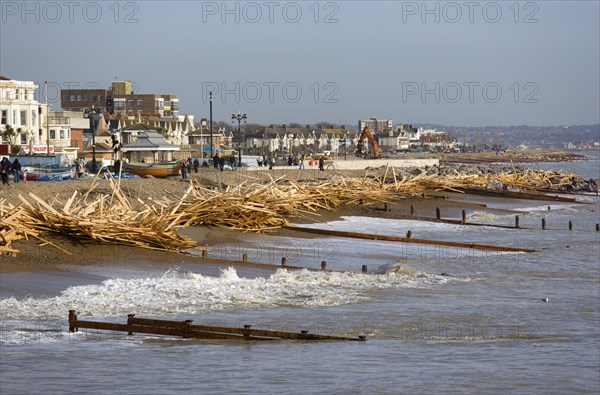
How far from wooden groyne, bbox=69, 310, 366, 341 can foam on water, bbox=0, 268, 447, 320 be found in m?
1.01

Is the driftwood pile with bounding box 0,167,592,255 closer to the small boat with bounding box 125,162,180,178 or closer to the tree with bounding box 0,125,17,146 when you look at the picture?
the small boat with bounding box 125,162,180,178

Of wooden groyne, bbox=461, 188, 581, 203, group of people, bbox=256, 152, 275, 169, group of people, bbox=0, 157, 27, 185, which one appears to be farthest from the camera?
group of people, bbox=256, 152, 275, 169

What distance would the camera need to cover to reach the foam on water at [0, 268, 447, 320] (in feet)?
41.8

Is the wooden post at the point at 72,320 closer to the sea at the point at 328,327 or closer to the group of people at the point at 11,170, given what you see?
the sea at the point at 328,327

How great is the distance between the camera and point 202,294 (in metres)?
14.2

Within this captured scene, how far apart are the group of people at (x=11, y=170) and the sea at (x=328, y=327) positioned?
47.3 ft

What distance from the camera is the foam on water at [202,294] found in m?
12.7

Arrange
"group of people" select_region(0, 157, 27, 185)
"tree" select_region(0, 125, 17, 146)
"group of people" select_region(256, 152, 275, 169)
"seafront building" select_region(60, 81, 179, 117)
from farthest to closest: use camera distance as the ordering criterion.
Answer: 1. "seafront building" select_region(60, 81, 179, 117)
2. "tree" select_region(0, 125, 17, 146)
3. "group of people" select_region(256, 152, 275, 169)
4. "group of people" select_region(0, 157, 27, 185)

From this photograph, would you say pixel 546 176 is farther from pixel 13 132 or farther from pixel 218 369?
pixel 218 369

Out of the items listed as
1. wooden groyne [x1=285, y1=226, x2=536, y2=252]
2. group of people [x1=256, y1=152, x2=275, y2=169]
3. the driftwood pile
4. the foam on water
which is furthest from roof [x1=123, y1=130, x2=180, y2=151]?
the foam on water

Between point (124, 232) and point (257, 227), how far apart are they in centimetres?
564

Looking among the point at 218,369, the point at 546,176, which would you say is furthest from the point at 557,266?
the point at 546,176

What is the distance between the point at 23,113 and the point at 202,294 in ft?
204

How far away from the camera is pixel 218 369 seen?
1018cm
